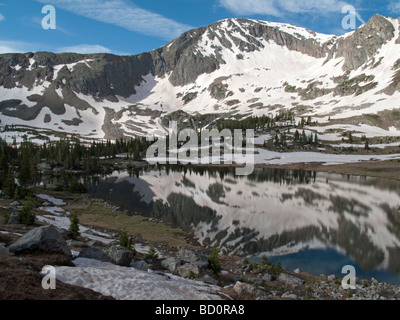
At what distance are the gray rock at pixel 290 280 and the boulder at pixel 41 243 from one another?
14.7 m

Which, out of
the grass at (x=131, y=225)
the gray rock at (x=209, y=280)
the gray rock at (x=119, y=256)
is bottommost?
the grass at (x=131, y=225)

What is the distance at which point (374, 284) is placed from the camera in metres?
20.8

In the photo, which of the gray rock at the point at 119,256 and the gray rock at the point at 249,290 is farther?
the gray rock at the point at 119,256

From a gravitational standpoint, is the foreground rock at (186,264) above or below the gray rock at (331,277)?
above

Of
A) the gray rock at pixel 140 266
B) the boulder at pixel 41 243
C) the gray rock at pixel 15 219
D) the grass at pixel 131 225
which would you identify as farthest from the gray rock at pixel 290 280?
the gray rock at pixel 15 219

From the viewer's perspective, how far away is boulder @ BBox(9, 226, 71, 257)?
14.2 meters

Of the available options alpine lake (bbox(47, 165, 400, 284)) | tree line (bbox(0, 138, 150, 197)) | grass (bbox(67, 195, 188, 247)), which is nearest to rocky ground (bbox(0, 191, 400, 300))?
alpine lake (bbox(47, 165, 400, 284))

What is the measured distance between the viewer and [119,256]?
1662 centimetres

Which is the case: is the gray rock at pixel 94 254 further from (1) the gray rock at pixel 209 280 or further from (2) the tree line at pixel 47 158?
(2) the tree line at pixel 47 158

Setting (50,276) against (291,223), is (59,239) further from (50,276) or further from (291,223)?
(291,223)

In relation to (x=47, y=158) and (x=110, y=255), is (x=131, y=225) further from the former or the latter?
(x=47, y=158)

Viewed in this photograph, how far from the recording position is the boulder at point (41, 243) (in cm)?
1418

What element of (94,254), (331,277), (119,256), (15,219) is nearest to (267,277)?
(331,277)
